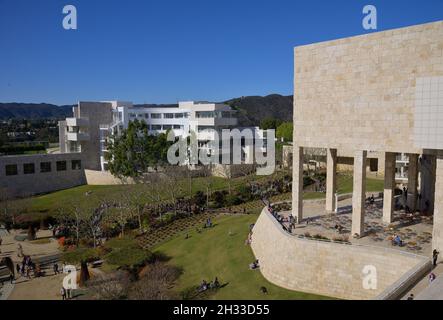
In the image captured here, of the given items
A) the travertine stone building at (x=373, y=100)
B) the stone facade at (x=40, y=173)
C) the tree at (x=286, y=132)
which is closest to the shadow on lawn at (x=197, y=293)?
the travertine stone building at (x=373, y=100)

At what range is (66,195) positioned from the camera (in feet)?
213

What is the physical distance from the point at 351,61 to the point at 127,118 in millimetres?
62202

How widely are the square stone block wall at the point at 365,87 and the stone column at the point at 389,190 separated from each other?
590cm

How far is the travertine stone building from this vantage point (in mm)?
23625

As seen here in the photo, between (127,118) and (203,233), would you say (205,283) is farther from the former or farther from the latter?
(127,118)

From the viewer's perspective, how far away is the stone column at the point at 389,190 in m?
31.6

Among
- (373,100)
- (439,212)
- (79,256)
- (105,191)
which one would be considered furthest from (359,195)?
(105,191)

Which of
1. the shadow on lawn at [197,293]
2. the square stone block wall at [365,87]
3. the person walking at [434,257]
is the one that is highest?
the square stone block wall at [365,87]

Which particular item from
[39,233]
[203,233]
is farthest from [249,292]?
[39,233]

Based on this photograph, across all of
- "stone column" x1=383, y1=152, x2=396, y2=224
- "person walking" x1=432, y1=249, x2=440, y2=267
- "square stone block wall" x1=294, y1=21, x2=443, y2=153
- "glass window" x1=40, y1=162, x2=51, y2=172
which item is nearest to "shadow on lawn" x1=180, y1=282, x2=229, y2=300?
"square stone block wall" x1=294, y1=21, x2=443, y2=153

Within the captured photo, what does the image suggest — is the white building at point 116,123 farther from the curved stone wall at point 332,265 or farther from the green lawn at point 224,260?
the curved stone wall at point 332,265

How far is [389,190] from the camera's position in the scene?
31844 millimetres

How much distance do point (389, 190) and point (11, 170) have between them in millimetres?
60611

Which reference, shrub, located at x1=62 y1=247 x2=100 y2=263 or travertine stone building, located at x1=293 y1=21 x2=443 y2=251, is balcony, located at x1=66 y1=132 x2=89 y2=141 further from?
travertine stone building, located at x1=293 y1=21 x2=443 y2=251
